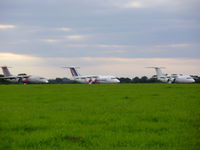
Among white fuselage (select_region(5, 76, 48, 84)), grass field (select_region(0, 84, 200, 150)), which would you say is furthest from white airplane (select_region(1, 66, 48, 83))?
grass field (select_region(0, 84, 200, 150))

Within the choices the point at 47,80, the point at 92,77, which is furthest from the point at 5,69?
the point at 92,77

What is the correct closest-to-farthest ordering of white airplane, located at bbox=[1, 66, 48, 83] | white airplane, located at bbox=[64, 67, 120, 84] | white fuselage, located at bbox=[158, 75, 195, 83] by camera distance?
white fuselage, located at bbox=[158, 75, 195, 83] → white airplane, located at bbox=[64, 67, 120, 84] → white airplane, located at bbox=[1, 66, 48, 83]

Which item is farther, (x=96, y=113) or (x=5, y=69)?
(x=5, y=69)

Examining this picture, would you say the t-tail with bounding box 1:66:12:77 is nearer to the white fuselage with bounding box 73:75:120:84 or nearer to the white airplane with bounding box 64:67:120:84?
the white airplane with bounding box 64:67:120:84

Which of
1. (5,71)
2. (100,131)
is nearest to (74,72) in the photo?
(5,71)

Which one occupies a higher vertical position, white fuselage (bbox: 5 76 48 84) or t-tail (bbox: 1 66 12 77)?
t-tail (bbox: 1 66 12 77)

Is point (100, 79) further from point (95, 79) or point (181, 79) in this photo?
point (181, 79)

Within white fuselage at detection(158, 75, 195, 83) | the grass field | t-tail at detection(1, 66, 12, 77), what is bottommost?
the grass field

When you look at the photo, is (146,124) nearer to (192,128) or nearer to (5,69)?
(192,128)

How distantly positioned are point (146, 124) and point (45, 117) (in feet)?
10.7

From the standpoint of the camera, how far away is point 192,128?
416 inches

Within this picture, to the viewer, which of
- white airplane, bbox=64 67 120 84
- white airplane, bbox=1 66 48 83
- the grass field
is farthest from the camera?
white airplane, bbox=1 66 48 83

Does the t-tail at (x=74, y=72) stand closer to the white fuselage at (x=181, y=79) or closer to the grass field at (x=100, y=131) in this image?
the white fuselage at (x=181, y=79)

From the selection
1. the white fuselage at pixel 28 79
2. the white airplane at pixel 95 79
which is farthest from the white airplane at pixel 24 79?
the white airplane at pixel 95 79
